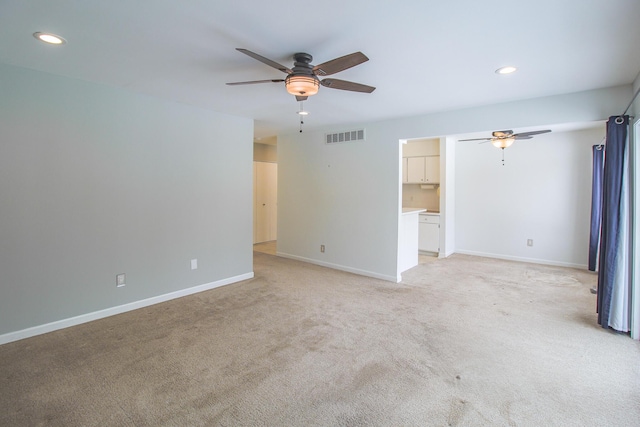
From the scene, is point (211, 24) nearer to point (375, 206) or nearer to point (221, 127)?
point (221, 127)

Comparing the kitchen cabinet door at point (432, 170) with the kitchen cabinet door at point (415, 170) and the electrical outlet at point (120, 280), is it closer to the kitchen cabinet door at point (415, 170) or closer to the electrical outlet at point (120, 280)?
the kitchen cabinet door at point (415, 170)

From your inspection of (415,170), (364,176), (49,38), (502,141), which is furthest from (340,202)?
(49,38)

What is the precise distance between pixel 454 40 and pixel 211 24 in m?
1.71

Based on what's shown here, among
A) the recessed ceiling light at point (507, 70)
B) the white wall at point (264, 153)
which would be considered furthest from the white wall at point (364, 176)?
the white wall at point (264, 153)

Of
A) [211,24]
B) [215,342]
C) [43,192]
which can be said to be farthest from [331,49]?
[43,192]

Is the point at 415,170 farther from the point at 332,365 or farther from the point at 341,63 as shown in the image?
the point at 332,365

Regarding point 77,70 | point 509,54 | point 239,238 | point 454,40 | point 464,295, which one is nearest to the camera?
point 454,40

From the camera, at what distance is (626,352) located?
2.69 metres

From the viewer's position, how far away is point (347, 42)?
2.28 meters

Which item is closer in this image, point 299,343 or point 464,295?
point 299,343

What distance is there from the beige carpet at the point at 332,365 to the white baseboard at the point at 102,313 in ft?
0.41

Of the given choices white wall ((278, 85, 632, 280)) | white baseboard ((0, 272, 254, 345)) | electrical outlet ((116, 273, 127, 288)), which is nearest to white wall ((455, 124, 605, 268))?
white wall ((278, 85, 632, 280))

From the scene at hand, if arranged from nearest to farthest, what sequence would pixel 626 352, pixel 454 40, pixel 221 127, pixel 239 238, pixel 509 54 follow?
pixel 454 40 → pixel 509 54 → pixel 626 352 → pixel 221 127 → pixel 239 238

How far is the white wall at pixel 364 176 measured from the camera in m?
3.46
